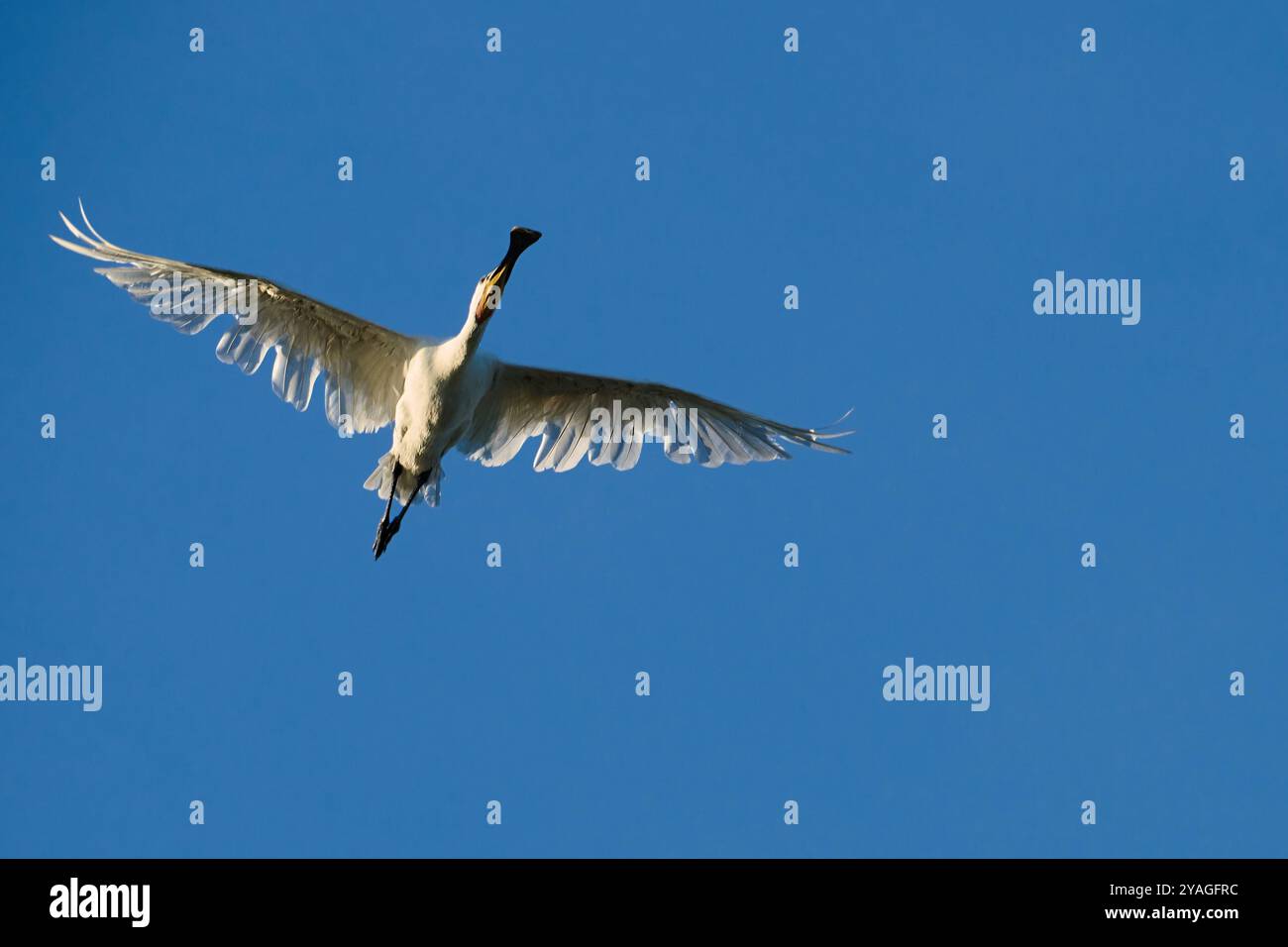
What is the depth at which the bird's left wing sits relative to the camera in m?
23.5

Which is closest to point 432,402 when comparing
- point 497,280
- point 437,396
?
point 437,396

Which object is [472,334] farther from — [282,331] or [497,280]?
[282,331]

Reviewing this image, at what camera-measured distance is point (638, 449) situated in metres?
25.7

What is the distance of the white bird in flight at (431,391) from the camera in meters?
23.6

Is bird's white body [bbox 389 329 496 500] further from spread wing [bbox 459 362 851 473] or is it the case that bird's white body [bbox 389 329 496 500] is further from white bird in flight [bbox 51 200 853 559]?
spread wing [bbox 459 362 851 473]

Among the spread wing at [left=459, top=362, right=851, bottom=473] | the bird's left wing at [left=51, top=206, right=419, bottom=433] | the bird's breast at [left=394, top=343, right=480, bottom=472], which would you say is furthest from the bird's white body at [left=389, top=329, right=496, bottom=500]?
the spread wing at [left=459, top=362, right=851, bottom=473]

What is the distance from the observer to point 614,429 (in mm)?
25703

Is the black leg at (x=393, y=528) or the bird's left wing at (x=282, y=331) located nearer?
the bird's left wing at (x=282, y=331)

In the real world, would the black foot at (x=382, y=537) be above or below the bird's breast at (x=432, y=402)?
below

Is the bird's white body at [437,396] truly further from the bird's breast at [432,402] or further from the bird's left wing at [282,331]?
the bird's left wing at [282,331]

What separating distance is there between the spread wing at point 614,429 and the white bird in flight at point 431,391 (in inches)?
0.5

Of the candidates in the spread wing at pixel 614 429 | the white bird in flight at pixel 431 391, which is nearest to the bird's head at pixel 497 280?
the white bird in flight at pixel 431 391
